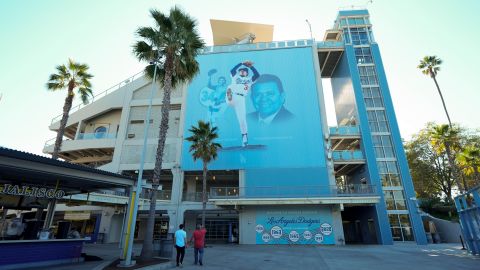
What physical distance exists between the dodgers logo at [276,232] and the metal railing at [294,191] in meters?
3.14

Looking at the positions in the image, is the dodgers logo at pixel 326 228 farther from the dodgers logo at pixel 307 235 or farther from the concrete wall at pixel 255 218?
the dodgers logo at pixel 307 235

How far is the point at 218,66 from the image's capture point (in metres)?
34.1

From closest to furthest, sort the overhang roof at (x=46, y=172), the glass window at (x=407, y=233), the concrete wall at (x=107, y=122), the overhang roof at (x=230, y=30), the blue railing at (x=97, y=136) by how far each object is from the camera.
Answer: the overhang roof at (x=46, y=172)
the glass window at (x=407, y=233)
the blue railing at (x=97, y=136)
the concrete wall at (x=107, y=122)
the overhang roof at (x=230, y=30)

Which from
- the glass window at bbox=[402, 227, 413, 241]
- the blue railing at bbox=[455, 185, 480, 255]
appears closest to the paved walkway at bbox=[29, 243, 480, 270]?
the blue railing at bbox=[455, 185, 480, 255]

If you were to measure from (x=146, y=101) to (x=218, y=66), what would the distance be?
415 inches

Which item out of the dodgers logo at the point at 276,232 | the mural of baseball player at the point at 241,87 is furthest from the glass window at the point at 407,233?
the mural of baseball player at the point at 241,87

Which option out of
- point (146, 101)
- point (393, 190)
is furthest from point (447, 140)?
point (146, 101)

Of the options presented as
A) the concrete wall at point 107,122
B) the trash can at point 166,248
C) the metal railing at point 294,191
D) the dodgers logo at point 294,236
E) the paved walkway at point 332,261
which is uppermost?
the concrete wall at point 107,122

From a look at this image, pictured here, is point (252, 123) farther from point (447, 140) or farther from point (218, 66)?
point (447, 140)

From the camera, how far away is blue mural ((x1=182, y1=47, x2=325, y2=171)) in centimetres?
2892

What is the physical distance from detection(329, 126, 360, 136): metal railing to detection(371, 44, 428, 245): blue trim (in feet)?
12.8

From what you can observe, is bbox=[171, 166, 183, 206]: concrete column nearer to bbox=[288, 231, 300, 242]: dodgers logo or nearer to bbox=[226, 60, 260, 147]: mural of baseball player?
bbox=[226, 60, 260, 147]: mural of baseball player

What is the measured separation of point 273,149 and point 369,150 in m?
10.6

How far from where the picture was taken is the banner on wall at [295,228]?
24750 millimetres
